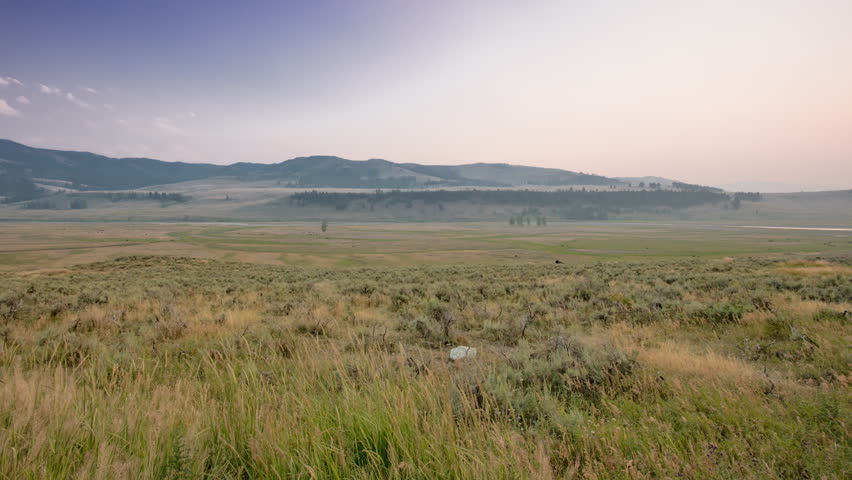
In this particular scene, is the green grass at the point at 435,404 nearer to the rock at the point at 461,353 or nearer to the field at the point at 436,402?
the field at the point at 436,402

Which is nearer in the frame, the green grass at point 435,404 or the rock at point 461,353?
the green grass at point 435,404

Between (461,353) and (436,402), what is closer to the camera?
(436,402)

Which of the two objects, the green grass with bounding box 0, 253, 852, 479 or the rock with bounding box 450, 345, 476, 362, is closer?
the green grass with bounding box 0, 253, 852, 479

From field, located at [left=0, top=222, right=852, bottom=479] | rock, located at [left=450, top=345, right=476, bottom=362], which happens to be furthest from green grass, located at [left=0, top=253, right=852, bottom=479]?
rock, located at [left=450, top=345, right=476, bottom=362]

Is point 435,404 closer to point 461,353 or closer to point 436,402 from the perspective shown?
point 436,402

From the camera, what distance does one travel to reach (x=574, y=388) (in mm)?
4723

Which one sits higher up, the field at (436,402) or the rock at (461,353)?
the field at (436,402)

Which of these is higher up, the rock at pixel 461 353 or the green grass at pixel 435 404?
the green grass at pixel 435 404

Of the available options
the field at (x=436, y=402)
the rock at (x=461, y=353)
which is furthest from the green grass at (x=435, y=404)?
the rock at (x=461, y=353)

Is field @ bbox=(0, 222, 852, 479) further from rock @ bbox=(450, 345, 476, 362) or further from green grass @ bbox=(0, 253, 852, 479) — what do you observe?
rock @ bbox=(450, 345, 476, 362)

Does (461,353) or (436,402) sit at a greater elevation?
(436,402)

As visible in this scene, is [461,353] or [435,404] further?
[461,353]

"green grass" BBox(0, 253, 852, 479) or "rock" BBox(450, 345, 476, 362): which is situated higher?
"green grass" BBox(0, 253, 852, 479)

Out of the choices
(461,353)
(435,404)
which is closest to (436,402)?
(435,404)
